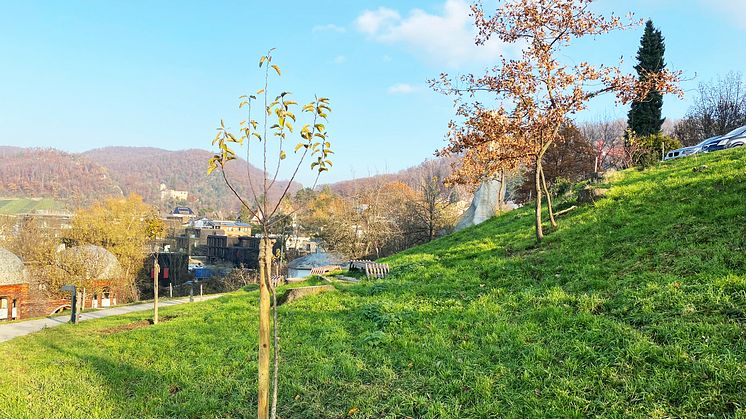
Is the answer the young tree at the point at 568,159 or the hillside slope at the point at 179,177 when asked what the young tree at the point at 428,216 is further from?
the hillside slope at the point at 179,177

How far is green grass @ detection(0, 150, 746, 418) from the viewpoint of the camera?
11.2 feet

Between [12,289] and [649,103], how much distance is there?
4299 centimetres

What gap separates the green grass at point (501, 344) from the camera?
11.2 ft

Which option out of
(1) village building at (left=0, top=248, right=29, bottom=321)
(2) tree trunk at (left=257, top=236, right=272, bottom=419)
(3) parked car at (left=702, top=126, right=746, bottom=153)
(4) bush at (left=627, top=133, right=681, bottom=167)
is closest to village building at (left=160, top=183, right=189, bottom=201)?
(1) village building at (left=0, top=248, right=29, bottom=321)

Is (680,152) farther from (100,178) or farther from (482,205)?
(100,178)

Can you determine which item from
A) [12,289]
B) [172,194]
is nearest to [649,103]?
[12,289]

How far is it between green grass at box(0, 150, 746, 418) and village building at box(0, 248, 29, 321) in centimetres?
1839

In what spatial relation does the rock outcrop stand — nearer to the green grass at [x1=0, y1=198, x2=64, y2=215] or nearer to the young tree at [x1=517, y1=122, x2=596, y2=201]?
the young tree at [x1=517, y1=122, x2=596, y2=201]

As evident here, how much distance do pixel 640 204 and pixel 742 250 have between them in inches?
142

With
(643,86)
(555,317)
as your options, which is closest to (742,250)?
(555,317)

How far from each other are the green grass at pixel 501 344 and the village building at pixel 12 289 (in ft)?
60.3

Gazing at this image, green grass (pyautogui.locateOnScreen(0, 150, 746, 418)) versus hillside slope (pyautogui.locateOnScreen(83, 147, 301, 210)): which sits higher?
hillside slope (pyautogui.locateOnScreen(83, 147, 301, 210))

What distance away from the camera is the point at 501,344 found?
455cm

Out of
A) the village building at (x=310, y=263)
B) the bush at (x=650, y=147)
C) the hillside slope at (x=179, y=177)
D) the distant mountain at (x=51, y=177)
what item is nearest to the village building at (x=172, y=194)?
the hillside slope at (x=179, y=177)
